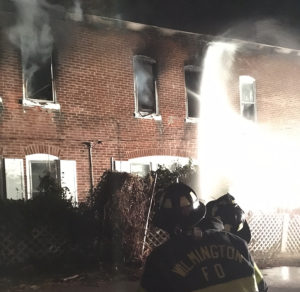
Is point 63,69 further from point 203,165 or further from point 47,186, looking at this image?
point 203,165

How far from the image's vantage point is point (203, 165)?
11.9 m

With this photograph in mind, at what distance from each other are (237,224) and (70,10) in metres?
7.53

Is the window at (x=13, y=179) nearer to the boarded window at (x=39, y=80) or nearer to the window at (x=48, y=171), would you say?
the window at (x=48, y=171)

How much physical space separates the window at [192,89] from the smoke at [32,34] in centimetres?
408

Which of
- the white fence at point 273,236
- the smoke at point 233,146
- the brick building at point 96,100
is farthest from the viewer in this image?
the smoke at point 233,146

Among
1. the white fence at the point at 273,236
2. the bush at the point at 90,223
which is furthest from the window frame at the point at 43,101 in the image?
the white fence at the point at 273,236

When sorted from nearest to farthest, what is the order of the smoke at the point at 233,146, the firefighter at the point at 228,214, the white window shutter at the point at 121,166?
the firefighter at the point at 228,214, the white window shutter at the point at 121,166, the smoke at the point at 233,146

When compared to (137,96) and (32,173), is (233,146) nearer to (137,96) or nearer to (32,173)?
(137,96)

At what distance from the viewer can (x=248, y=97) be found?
13.3m

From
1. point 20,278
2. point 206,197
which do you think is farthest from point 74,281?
point 206,197

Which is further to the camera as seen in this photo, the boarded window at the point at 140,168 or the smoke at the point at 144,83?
the smoke at the point at 144,83

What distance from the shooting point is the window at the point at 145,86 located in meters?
11.3

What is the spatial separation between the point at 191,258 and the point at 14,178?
785 cm

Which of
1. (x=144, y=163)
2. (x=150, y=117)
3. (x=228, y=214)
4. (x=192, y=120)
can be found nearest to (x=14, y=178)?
(x=144, y=163)
